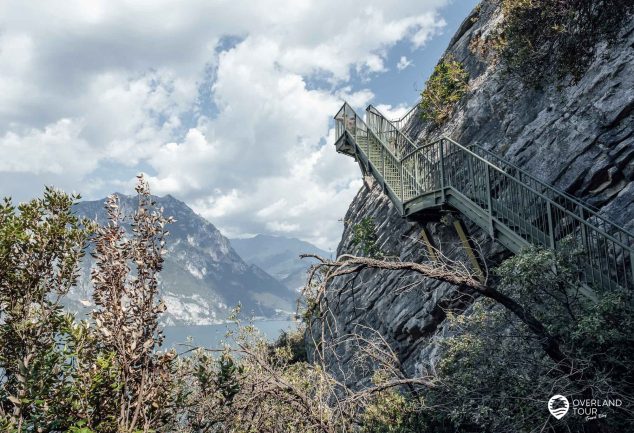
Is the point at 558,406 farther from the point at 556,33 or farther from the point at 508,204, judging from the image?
the point at 556,33

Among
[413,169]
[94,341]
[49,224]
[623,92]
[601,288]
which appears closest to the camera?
[94,341]

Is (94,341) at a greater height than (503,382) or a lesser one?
greater

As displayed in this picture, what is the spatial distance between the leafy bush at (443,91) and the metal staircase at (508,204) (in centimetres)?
437

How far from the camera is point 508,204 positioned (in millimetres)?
9406

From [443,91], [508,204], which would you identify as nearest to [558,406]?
[508,204]

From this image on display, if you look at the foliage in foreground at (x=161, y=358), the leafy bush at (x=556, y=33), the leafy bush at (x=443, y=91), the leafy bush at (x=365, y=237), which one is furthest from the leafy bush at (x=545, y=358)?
the leafy bush at (x=443, y=91)

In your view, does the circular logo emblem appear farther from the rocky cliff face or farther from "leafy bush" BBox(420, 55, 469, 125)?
"leafy bush" BBox(420, 55, 469, 125)

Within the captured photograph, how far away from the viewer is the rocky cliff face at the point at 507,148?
9883 millimetres

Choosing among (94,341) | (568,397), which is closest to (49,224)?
(94,341)

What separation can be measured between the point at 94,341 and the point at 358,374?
1358 centimetres

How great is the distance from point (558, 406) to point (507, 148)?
8872mm

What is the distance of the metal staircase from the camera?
23.5 feet

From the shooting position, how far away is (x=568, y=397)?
6.11 meters

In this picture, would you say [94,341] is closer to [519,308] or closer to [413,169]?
[519,308]
